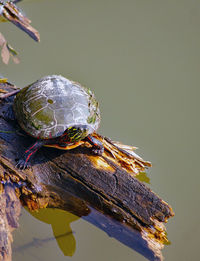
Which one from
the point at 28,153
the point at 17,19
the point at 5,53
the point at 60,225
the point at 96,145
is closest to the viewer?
the point at 28,153

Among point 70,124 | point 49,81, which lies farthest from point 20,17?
point 70,124

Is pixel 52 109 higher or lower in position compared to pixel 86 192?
higher

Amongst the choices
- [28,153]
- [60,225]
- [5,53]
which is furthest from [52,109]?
[5,53]

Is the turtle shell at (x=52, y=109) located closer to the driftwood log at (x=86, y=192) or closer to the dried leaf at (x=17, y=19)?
the driftwood log at (x=86, y=192)

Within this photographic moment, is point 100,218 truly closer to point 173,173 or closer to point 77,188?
point 77,188

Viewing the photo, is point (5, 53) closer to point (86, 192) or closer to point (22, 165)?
point (22, 165)

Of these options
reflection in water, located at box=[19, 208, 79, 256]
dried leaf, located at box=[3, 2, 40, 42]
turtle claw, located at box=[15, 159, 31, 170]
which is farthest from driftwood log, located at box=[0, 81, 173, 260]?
dried leaf, located at box=[3, 2, 40, 42]

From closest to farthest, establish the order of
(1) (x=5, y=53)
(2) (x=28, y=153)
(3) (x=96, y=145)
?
1. (2) (x=28, y=153)
2. (3) (x=96, y=145)
3. (1) (x=5, y=53)

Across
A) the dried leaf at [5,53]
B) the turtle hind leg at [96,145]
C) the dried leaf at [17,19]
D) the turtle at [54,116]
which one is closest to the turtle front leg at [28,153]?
the turtle at [54,116]
